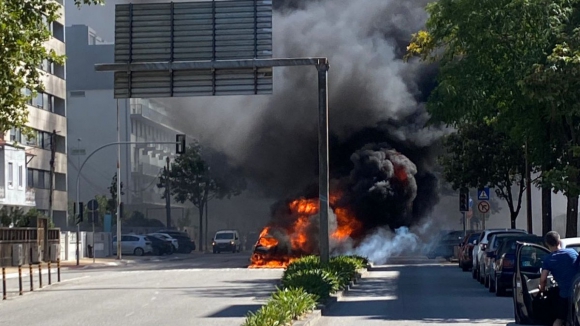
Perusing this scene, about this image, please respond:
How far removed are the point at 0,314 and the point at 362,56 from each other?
24613 mm

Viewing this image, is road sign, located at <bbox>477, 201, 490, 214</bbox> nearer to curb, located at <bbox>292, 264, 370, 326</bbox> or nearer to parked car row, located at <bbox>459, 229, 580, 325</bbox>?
parked car row, located at <bbox>459, 229, 580, 325</bbox>

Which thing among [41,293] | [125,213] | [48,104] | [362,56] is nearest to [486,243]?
[41,293]

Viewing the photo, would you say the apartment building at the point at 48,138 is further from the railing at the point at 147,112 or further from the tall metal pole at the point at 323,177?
the tall metal pole at the point at 323,177

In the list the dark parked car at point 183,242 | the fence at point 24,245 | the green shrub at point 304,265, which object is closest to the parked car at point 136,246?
the dark parked car at point 183,242

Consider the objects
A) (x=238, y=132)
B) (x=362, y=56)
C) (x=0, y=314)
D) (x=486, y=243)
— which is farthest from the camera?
(x=238, y=132)

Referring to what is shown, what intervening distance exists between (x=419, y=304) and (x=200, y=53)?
9094 mm

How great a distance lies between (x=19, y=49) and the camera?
19797 mm

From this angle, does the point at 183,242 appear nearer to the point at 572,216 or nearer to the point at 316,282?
the point at 572,216

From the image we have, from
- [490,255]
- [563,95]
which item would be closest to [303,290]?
[563,95]

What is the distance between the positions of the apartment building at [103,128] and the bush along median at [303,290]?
60736 mm

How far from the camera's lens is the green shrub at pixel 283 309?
1455cm

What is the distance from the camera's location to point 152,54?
26.6 m

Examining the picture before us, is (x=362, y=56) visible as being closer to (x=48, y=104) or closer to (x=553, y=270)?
(x=553, y=270)

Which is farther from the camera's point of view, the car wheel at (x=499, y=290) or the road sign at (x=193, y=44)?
the road sign at (x=193, y=44)
